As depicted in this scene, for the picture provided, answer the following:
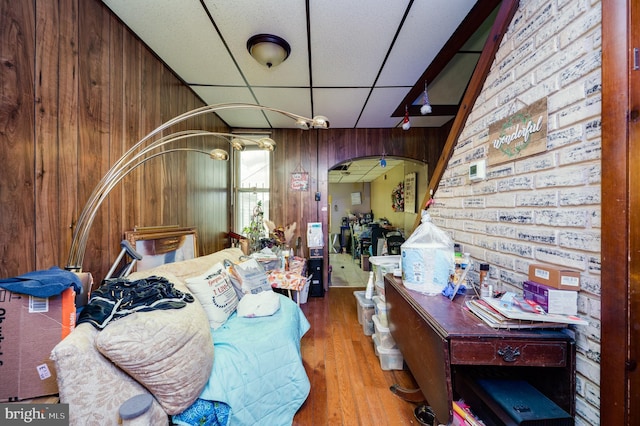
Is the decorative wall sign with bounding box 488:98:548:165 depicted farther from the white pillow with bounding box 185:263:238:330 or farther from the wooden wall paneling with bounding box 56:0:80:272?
the wooden wall paneling with bounding box 56:0:80:272

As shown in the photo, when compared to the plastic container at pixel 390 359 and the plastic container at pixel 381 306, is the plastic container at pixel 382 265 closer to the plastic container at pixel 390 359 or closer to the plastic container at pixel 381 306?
the plastic container at pixel 381 306

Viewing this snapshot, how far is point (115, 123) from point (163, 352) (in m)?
1.54

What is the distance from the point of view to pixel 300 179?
3971 mm

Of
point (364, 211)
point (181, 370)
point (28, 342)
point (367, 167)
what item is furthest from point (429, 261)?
point (364, 211)

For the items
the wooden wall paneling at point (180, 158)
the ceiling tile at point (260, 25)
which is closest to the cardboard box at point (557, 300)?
the ceiling tile at point (260, 25)

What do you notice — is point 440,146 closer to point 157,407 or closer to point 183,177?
point 183,177

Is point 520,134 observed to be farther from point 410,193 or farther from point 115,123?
point 410,193

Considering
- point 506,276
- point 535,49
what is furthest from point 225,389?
point 535,49

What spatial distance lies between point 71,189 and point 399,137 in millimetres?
3910

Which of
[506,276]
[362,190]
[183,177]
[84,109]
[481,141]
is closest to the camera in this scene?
[506,276]

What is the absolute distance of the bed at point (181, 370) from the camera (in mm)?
886

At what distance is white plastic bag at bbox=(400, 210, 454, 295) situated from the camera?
4.65 ft

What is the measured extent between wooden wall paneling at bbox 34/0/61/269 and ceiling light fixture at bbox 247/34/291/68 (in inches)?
42.3

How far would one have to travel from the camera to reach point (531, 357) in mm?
943
